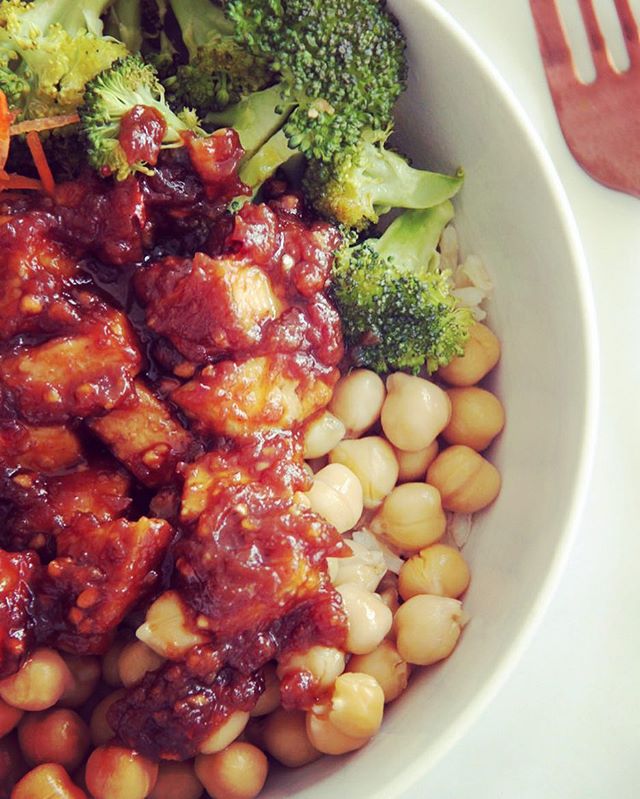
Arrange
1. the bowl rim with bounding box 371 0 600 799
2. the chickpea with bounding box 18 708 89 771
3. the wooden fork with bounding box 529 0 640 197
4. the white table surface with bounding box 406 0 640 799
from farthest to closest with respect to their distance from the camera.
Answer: the wooden fork with bounding box 529 0 640 197, the white table surface with bounding box 406 0 640 799, the chickpea with bounding box 18 708 89 771, the bowl rim with bounding box 371 0 600 799

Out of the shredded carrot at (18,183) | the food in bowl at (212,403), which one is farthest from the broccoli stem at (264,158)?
the shredded carrot at (18,183)

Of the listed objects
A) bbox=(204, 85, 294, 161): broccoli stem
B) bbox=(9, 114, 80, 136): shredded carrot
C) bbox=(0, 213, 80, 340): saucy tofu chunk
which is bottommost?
bbox=(0, 213, 80, 340): saucy tofu chunk

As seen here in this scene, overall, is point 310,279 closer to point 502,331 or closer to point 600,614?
point 502,331

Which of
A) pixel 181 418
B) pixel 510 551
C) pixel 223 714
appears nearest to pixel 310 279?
pixel 181 418

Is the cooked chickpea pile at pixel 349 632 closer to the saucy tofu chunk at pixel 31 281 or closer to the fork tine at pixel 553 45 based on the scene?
the saucy tofu chunk at pixel 31 281

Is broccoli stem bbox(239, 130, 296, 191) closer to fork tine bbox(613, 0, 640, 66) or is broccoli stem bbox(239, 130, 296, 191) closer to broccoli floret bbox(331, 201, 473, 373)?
broccoli floret bbox(331, 201, 473, 373)

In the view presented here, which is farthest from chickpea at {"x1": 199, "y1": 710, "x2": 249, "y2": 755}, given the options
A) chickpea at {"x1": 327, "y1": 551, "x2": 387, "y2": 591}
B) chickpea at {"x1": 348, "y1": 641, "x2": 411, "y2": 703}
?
chickpea at {"x1": 327, "y1": 551, "x2": 387, "y2": 591}

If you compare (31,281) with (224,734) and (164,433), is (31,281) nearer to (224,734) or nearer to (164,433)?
(164,433)
